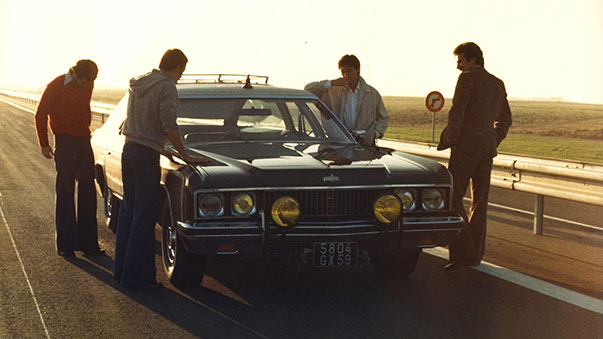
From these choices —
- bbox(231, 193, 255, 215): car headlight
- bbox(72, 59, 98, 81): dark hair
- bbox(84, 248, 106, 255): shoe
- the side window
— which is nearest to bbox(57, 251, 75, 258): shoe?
bbox(84, 248, 106, 255): shoe

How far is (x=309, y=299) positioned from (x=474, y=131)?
7.43 feet

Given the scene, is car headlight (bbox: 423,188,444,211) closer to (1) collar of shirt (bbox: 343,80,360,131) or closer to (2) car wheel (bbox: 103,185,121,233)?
(1) collar of shirt (bbox: 343,80,360,131)

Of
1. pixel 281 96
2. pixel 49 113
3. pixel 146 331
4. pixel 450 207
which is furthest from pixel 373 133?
pixel 146 331

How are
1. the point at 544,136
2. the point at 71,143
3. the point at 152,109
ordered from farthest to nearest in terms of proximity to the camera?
the point at 544,136
the point at 71,143
the point at 152,109

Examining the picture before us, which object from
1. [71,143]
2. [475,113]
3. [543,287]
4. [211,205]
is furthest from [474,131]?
[71,143]

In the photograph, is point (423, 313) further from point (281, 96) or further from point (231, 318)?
point (281, 96)

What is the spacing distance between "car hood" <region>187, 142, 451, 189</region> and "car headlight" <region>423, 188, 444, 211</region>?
0.29ft

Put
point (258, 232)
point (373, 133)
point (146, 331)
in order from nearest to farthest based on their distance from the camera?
point (146, 331) → point (258, 232) → point (373, 133)

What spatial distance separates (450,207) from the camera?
652 cm

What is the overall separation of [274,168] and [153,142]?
108 centimetres

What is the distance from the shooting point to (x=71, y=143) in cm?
793

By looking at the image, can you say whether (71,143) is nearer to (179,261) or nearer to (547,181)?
(179,261)

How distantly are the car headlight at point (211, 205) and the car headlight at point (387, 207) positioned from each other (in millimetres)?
1067

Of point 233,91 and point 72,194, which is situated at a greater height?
point 233,91
